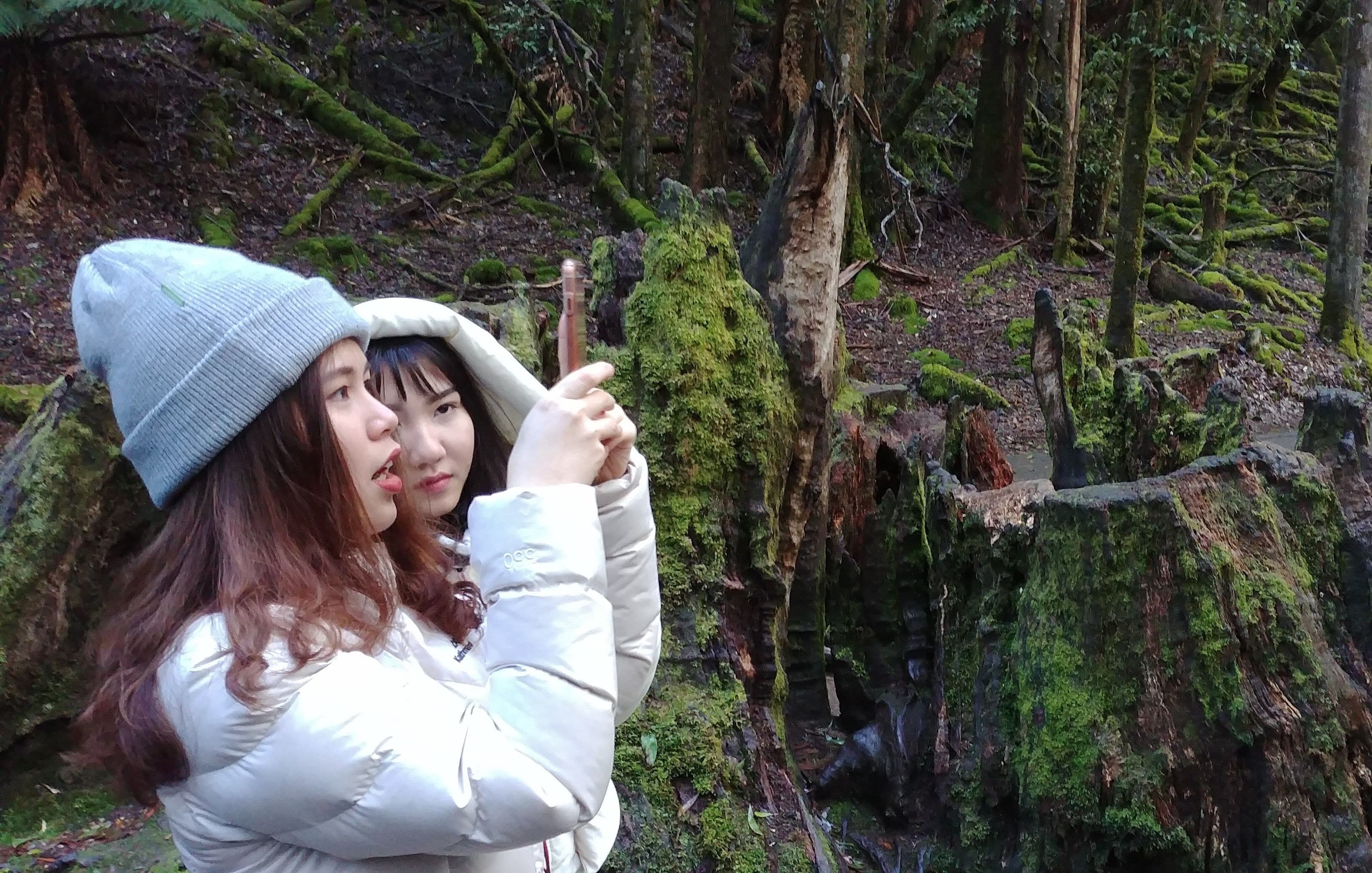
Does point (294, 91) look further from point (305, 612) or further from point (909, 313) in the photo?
point (305, 612)

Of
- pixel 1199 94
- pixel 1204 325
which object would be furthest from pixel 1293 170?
pixel 1204 325

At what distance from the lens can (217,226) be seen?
8.41 m

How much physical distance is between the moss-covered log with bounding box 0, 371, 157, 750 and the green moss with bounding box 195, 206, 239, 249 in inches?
226

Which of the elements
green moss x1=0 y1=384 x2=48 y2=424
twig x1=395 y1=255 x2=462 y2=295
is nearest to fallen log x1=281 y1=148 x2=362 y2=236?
twig x1=395 y1=255 x2=462 y2=295

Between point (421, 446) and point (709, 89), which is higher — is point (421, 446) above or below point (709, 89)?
below

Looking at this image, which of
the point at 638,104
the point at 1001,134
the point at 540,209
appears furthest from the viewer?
the point at 1001,134

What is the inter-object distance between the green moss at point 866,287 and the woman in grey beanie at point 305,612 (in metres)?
9.61

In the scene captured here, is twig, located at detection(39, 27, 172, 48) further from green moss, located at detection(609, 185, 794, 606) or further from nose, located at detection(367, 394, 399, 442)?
nose, located at detection(367, 394, 399, 442)

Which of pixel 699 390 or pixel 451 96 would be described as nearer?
pixel 699 390

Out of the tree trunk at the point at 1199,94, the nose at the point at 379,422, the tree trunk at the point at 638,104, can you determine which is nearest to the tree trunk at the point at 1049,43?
the tree trunk at the point at 1199,94

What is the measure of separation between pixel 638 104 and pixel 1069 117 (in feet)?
17.6

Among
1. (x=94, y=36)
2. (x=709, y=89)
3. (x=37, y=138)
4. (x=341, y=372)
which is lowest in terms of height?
(x=341, y=372)

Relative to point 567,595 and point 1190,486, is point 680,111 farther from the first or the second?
point 567,595

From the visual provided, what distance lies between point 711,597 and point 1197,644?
4.26 ft
